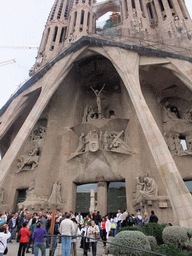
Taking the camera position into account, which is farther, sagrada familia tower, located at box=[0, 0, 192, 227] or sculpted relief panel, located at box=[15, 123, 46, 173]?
sculpted relief panel, located at box=[15, 123, 46, 173]

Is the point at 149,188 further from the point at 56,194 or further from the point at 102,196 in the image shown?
the point at 56,194

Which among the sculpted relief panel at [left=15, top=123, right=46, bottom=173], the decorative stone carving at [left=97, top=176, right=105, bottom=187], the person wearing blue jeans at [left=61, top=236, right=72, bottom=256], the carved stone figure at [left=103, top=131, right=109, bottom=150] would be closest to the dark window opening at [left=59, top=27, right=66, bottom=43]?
the sculpted relief panel at [left=15, top=123, right=46, bottom=173]

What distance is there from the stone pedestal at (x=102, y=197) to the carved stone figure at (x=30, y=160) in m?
5.00

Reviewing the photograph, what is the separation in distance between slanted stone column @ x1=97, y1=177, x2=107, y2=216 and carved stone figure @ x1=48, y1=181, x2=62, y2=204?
8.71 feet

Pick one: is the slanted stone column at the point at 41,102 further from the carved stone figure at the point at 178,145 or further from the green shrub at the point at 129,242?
the carved stone figure at the point at 178,145

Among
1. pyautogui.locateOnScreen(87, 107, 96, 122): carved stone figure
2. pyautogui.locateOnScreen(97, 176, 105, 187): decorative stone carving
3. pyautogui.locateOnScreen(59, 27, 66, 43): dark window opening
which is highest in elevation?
pyautogui.locateOnScreen(59, 27, 66, 43): dark window opening

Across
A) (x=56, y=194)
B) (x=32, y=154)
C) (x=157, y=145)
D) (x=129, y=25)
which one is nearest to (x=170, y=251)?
(x=157, y=145)

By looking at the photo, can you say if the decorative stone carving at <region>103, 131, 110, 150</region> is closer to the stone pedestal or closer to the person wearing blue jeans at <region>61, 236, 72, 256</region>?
the stone pedestal

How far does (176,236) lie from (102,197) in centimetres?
876

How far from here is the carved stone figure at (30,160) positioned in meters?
14.8

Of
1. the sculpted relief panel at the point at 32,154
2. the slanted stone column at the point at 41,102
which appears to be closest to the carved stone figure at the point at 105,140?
the slanted stone column at the point at 41,102

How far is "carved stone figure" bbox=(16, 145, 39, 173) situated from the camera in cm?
1475

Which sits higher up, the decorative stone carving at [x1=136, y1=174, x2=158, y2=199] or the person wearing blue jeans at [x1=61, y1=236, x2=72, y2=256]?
the decorative stone carving at [x1=136, y1=174, x2=158, y2=199]

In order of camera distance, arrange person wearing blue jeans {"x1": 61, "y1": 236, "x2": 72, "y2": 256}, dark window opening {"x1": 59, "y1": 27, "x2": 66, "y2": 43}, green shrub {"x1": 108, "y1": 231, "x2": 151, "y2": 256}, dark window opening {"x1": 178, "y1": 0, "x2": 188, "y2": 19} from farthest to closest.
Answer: dark window opening {"x1": 59, "y1": 27, "x2": 66, "y2": 43}
dark window opening {"x1": 178, "y1": 0, "x2": 188, "y2": 19}
person wearing blue jeans {"x1": 61, "y1": 236, "x2": 72, "y2": 256}
green shrub {"x1": 108, "y1": 231, "x2": 151, "y2": 256}
